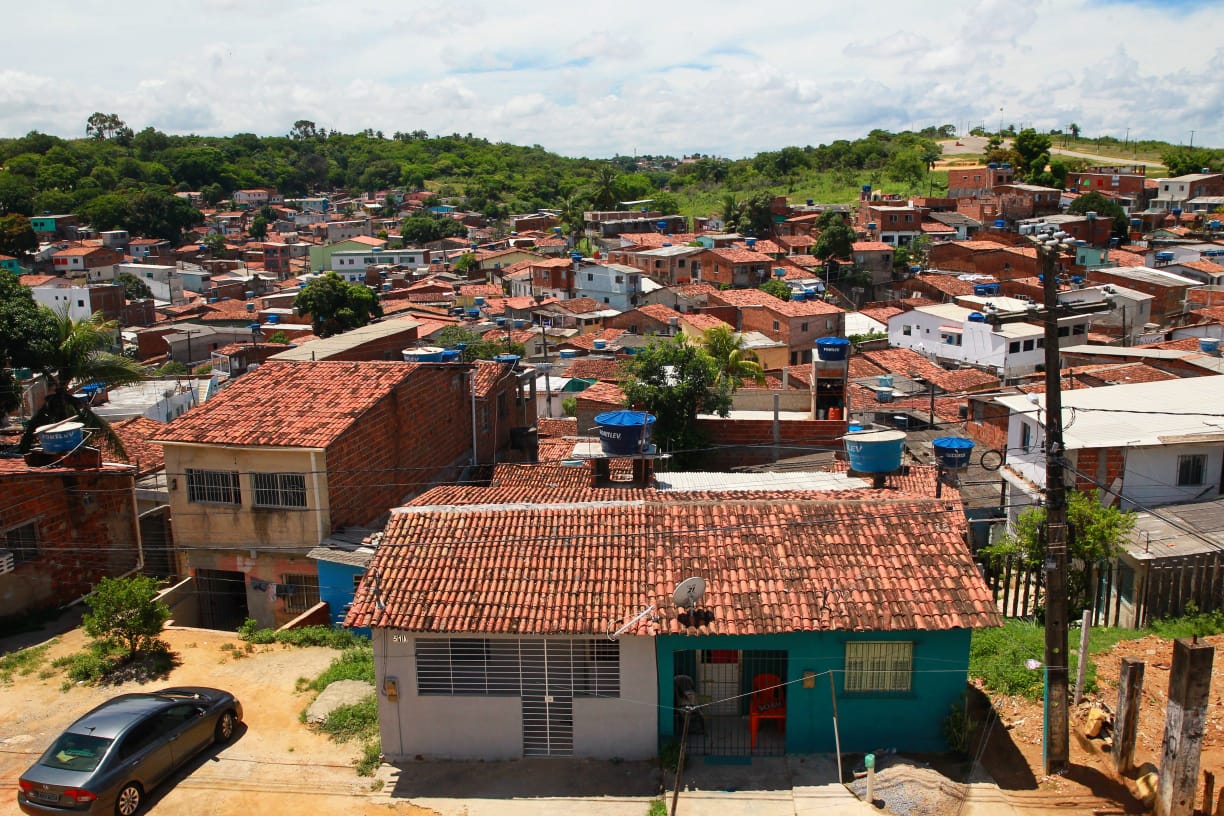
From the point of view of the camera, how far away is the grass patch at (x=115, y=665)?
14.5 m

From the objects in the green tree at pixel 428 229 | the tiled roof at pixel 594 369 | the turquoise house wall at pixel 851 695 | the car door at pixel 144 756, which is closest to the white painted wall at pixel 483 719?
the turquoise house wall at pixel 851 695

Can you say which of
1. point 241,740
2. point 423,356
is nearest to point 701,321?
point 423,356

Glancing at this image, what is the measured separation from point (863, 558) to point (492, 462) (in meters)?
12.3

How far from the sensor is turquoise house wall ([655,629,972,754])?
37.7 ft

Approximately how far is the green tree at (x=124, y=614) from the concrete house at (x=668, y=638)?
4928 mm

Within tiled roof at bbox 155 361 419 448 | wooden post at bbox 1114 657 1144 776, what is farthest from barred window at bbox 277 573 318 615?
wooden post at bbox 1114 657 1144 776

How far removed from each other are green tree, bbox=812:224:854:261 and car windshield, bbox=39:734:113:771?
60559 mm

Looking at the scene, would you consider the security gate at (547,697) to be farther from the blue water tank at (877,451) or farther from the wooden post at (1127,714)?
the wooden post at (1127,714)

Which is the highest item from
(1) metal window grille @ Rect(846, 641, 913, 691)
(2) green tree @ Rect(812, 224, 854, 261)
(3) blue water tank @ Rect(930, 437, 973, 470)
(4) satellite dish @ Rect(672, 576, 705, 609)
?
(2) green tree @ Rect(812, 224, 854, 261)

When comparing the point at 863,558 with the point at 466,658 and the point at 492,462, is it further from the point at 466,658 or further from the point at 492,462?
the point at 492,462

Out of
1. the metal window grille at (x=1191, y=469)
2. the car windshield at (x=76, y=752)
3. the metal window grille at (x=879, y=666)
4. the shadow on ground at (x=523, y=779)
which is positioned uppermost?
the metal window grille at (x=1191, y=469)

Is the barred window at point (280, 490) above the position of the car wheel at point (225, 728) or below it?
above

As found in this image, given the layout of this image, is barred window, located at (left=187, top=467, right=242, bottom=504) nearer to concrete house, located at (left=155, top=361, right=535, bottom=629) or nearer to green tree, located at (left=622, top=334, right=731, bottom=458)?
concrete house, located at (left=155, top=361, right=535, bottom=629)

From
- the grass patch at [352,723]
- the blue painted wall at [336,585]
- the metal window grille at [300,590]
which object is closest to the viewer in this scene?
the grass patch at [352,723]
